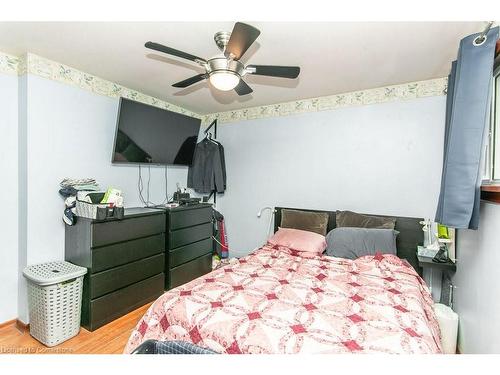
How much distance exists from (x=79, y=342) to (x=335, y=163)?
9.81ft

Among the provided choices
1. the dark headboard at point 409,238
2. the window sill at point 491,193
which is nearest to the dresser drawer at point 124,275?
the dark headboard at point 409,238

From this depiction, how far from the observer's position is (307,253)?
8.23ft

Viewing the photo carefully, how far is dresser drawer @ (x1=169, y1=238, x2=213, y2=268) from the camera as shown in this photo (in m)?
2.98

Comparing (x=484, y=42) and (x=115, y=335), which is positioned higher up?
(x=484, y=42)

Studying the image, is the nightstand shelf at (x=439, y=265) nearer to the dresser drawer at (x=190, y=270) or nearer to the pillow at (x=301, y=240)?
the pillow at (x=301, y=240)

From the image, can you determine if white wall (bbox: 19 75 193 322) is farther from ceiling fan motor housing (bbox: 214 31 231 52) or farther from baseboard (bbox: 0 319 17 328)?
ceiling fan motor housing (bbox: 214 31 231 52)

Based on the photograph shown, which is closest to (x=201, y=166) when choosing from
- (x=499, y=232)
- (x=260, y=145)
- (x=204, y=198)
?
(x=204, y=198)

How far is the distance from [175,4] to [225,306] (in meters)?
1.45

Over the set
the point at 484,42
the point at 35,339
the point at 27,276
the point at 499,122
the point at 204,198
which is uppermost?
the point at 484,42

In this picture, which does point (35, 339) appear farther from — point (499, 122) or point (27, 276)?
point (499, 122)

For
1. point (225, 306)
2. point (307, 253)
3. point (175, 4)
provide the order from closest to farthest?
point (175, 4), point (225, 306), point (307, 253)

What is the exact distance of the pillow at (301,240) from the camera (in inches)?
101

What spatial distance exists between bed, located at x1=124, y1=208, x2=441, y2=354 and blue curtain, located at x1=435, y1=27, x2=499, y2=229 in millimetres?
642

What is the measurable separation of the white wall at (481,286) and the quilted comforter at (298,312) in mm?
241
